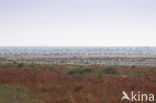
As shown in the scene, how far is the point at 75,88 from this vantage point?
14.4m


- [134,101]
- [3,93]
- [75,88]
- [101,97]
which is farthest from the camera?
[75,88]

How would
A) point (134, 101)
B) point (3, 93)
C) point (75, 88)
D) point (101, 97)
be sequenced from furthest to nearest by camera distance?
point (75, 88) → point (3, 93) → point (101, 97) → point (134, 101)

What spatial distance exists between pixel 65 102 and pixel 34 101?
136 centimetres

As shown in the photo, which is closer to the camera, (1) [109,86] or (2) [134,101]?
(2) [134,101]

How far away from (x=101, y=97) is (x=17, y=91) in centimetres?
478

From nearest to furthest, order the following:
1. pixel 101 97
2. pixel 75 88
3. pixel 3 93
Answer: pixel 101 97 → pixel 3 93 → pixel 75 88

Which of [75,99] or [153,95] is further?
[153,95]

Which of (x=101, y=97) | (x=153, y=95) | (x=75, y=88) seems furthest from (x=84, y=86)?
(x=153, y=95)

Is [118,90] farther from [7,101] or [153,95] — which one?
[7,101]

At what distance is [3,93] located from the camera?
13297 millimetres

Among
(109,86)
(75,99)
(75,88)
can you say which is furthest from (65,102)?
(109,86)

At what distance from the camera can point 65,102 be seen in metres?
10.8

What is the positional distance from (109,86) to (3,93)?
5.56 m

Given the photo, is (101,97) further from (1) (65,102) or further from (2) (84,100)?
(1) (65,102)
